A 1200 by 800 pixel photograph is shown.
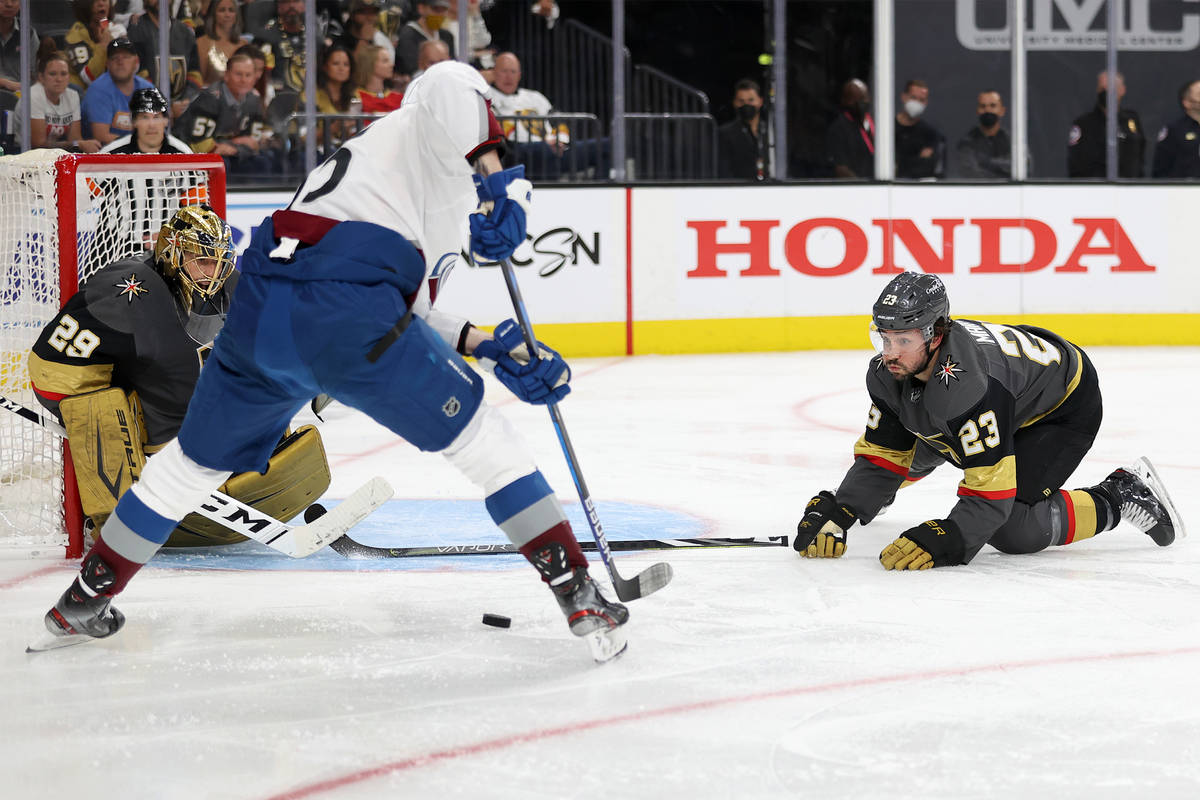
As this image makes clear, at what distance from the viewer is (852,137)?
29.1ft

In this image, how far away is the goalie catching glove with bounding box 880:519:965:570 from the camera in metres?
3.00

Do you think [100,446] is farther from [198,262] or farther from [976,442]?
[976,442]

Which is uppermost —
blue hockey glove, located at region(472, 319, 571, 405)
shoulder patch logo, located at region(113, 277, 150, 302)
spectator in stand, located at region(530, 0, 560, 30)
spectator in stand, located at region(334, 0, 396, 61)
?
spectator in stand, located at region(530, 0, 560, 30)

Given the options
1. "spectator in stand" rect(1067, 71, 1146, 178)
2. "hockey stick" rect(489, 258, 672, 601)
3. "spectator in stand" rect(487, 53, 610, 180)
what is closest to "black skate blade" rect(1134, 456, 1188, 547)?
"hockey stick" rect(489, 258, 672, 601)

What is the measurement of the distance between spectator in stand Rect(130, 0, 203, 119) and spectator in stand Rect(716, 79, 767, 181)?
111 inches

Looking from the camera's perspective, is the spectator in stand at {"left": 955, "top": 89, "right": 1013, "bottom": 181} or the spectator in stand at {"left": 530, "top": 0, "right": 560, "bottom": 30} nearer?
the spectator in stand at {"left": 530, "top": 0, "right": 560, "bottom": 30}

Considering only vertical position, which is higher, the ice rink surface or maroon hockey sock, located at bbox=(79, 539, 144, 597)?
maroon hockey sock, located at bbox=(79, 539, 144, 597)

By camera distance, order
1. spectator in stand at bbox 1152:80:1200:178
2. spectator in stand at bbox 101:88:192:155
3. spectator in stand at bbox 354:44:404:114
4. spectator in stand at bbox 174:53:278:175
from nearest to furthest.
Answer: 1. spectator in stand at bbox 101:88:192:155
2. spectator in stand at bbox 174:53:278:175
3. spectator in stand at bbox 354:44:404:114
4. spectator in stand at bbox 1152:80:1200:178

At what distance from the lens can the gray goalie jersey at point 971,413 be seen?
2916 mm

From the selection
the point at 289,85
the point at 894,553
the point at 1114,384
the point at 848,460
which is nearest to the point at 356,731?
the point at 894,553

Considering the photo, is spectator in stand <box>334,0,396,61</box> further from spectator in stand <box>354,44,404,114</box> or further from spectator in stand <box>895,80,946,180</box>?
spectator in stand <box>895,80,946,180</box>

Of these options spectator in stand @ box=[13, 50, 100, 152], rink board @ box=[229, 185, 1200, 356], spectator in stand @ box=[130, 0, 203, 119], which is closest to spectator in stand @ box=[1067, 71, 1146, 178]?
rink board @ box=[229, 185, 1200, 356]

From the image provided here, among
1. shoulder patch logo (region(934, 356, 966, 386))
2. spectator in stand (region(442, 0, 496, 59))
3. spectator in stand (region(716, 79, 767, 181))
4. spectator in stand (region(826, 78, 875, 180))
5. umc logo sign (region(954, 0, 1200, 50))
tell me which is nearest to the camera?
shoulder patch logo (region(934, 356, 966, 386))

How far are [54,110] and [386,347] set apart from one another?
5.32 metres
